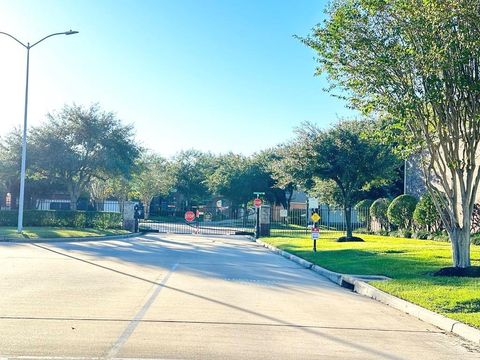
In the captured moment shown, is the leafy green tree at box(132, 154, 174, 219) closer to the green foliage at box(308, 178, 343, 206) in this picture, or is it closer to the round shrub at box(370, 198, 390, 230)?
the green foliage at box(308, 178, 343, 206)

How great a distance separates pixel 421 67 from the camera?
13.9 m

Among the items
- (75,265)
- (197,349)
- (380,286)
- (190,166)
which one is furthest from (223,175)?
(197,349)

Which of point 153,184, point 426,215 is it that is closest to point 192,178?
point 153,184

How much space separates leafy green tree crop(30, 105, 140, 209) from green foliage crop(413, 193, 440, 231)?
19.8 metres

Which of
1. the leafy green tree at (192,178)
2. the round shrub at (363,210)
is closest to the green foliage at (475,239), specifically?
Result: the round shrub at (363,210)

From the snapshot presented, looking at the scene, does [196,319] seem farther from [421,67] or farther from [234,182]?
[234,182]

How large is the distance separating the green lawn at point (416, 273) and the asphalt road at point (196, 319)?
717 mm

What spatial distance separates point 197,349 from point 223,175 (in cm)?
5700

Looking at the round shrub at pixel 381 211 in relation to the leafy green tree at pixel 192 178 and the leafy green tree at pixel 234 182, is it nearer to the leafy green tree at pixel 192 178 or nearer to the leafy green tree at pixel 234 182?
the leafy green tree at pixel 234 182

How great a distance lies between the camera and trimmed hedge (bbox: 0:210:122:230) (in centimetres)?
3794

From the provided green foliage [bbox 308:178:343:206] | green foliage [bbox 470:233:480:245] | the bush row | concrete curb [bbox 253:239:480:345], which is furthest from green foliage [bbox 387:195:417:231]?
concrete curb [bbox 253:239:480:345]

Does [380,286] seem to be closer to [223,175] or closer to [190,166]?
[223,175]

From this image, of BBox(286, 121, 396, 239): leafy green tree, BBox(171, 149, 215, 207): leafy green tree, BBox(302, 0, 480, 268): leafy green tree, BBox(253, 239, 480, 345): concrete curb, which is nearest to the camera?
BBox(253, 239, 480, 345): concrete curb

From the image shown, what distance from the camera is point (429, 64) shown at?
44.5 ft
